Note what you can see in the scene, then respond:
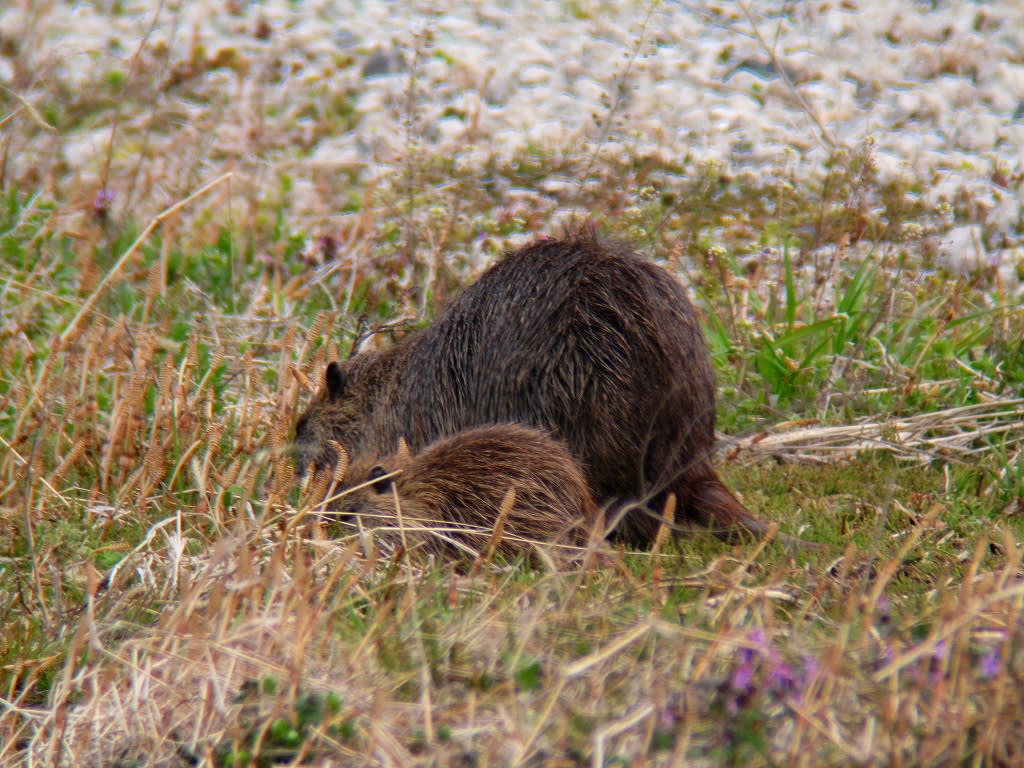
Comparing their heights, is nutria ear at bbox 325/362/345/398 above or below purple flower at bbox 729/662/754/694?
below

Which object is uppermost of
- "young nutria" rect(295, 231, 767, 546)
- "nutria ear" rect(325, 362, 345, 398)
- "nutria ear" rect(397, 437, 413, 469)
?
"young nutria" rect(295, 231, 767, 546)

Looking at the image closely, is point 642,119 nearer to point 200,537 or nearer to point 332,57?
point 332,57

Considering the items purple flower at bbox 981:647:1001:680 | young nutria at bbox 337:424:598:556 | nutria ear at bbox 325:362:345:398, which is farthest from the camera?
nutria ear at bbox 325:362:345:398

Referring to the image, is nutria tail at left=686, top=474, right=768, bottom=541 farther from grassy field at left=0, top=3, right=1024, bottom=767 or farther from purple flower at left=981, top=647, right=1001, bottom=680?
purple flower at left=981, top=647, right=1001, bottom=680

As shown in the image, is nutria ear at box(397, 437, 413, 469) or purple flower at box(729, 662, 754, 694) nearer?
purple flower at box(729, 662, 754, 694)

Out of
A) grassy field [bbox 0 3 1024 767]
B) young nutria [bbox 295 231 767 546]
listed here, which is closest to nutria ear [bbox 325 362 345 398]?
grassy field [bbox 0 3 1024 767]

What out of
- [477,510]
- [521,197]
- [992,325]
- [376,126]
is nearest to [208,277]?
[521,197]

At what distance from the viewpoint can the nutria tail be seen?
3047 mm

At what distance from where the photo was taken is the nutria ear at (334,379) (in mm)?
3645

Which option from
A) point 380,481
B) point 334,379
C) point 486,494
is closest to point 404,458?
point 380,481

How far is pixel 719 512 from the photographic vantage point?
10.1ft

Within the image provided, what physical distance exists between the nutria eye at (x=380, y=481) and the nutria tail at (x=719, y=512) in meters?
0.73

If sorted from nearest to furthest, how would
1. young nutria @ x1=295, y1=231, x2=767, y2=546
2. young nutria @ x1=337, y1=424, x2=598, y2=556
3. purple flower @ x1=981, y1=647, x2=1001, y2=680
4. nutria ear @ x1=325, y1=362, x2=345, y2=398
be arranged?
1. purple flower @ x1=981, y1=647, x2=1001, y2=680
2. young nutria @ x1=337, y1=424, x2=598, y2=556
3. young nutria @ x1=295, y1=231, x2=767, y2=546
4. nutria ear @ x1=325, y1=362, x2=345, y2=398

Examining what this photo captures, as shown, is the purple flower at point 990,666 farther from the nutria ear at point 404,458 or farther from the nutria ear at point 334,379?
the nutria ear at point 334,379
